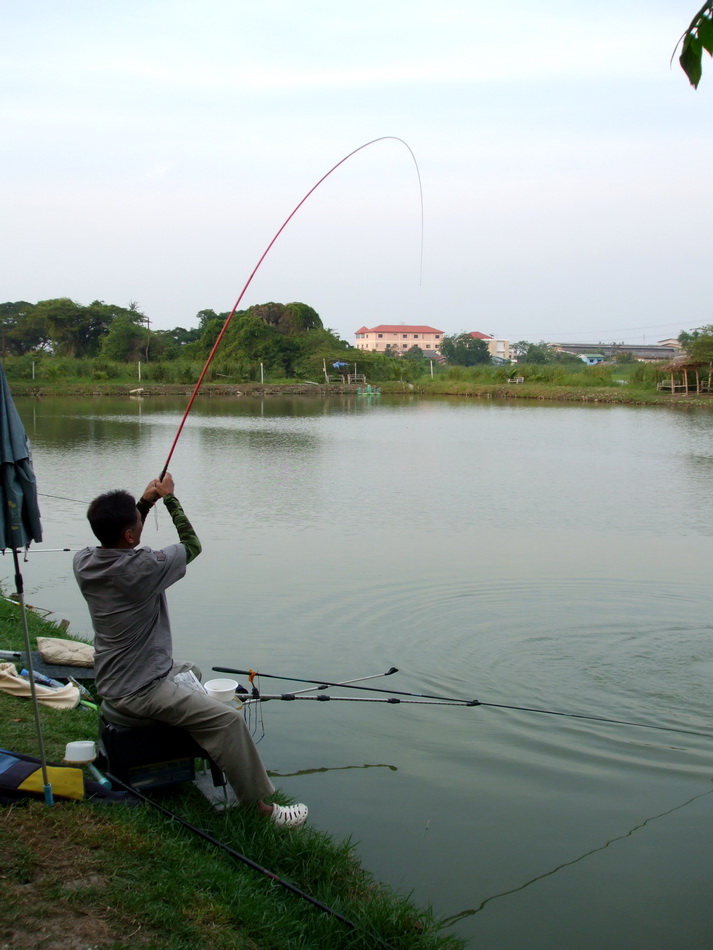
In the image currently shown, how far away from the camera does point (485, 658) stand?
21.3 feet

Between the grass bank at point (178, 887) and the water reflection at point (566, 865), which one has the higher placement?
the grass bank at point (178, 887)

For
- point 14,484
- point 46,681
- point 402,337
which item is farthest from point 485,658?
point 402,337

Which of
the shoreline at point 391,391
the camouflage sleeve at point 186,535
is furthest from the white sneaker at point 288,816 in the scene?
the shoreline at point 391,391

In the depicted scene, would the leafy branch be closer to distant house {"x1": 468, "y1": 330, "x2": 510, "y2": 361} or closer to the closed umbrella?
the closed umbrella

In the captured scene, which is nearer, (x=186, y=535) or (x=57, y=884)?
(x=57, y=884)

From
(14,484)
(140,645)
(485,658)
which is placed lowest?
(485,658)

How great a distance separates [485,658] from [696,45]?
4.79 m

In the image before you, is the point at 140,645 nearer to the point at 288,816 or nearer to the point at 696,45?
the point at 288,816

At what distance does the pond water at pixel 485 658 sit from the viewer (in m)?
3.68

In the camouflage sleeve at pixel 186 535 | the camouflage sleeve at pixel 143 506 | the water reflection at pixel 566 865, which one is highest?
the camouflage sleeve at pixel 143 506

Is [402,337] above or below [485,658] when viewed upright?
above

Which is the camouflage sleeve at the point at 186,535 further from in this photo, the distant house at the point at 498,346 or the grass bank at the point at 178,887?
the distant house at the point at 498,346

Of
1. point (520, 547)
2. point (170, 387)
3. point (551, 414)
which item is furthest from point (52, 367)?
point (520, 547)

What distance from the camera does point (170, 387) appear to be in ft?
199
